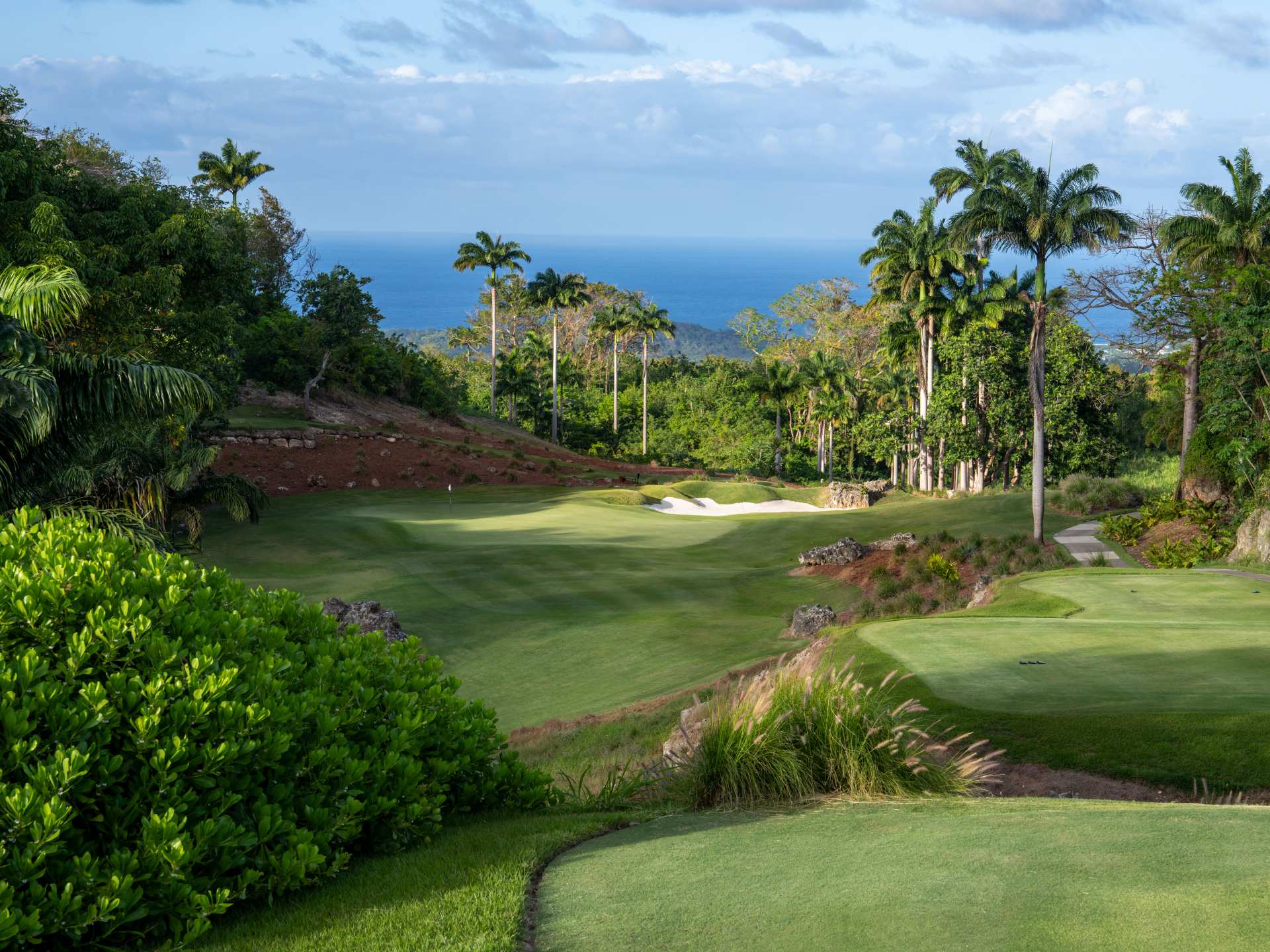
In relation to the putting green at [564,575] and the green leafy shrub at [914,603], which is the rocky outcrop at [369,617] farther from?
the green leafy shrub at [914,603]

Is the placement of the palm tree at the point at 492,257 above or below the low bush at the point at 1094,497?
above

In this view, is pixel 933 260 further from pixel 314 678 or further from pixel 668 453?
pixel 314 678

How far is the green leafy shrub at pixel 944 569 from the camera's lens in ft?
89.7

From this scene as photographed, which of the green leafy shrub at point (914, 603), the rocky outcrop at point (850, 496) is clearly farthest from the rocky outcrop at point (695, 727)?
the rocky outcrop at point (850, 496)

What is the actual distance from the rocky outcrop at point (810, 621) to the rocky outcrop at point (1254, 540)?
36.8ft

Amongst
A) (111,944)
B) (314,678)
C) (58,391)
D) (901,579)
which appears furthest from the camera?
(901,579)

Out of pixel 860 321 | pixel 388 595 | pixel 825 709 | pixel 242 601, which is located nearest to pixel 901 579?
pixel 388 595

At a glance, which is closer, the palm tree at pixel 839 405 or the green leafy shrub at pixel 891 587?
the green leafy shrub at pixel 891 587

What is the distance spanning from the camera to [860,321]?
8656 cm

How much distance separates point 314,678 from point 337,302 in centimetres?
6259

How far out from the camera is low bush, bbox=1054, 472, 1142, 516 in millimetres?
38250

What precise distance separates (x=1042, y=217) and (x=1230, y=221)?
24.8 ft

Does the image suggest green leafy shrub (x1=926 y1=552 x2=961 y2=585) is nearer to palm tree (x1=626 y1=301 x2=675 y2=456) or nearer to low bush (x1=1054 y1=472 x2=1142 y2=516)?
low bush (x1=1054 y1=472 x2=1142 y2=516)

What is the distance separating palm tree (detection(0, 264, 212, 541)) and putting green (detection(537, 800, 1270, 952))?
10.0 meters
